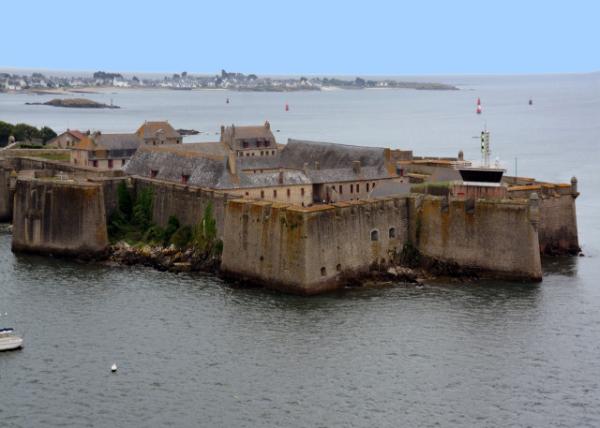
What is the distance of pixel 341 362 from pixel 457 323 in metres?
6.57

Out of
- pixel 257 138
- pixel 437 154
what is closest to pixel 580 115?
pixel 437 154

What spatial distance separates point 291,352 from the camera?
1486 inches

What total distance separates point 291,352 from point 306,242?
7847mm

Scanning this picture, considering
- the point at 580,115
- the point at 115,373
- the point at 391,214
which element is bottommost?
the point at 115,373

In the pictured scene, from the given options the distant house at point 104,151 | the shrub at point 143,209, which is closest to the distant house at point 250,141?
the distant house at point 104,151

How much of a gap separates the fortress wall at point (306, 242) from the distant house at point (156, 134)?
3071 cm

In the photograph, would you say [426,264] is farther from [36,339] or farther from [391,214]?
[36,339]

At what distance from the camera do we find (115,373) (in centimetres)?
3575

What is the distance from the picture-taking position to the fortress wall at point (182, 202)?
51688mm

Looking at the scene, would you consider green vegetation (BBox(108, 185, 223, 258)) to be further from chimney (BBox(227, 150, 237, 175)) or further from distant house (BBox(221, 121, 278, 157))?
distant house (BBox(221, 121, 278, 157))

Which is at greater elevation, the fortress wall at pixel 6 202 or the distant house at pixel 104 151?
the distant house at pixel 104 151

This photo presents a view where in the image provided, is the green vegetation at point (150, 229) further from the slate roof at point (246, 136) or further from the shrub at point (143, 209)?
the slate roof at point (246, 136)

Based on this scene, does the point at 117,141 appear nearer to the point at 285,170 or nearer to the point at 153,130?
the point at 153,130

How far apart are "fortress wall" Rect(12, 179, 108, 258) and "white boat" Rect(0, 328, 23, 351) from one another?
1412 centimetres
